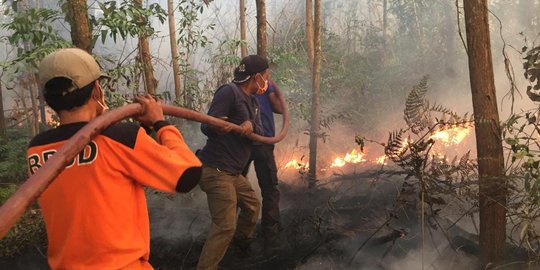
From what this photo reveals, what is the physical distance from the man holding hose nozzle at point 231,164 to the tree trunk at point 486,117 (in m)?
2.18

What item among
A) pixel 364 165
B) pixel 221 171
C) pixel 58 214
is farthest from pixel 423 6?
pixel 58 214

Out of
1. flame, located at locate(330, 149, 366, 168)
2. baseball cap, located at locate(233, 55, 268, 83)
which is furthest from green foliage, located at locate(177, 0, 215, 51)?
baseball cap, located at locate(233, 55, 268, 83)

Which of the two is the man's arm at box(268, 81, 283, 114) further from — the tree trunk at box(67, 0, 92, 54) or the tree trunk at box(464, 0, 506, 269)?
the tree trunk at box(464, 0, 506, 269)

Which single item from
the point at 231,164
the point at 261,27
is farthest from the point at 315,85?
the point at 231,164

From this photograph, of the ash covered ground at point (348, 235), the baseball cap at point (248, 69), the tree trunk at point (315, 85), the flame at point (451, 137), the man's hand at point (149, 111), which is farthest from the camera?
the flame at point (451, 137)

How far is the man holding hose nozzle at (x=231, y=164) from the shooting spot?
14.0 ft

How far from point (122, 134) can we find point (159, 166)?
0.23 m

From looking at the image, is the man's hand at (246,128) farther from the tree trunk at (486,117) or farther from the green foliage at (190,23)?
the green foliage at (190,23)

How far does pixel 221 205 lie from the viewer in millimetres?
4395

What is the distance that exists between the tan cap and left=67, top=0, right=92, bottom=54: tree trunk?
2.40m

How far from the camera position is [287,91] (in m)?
10.9

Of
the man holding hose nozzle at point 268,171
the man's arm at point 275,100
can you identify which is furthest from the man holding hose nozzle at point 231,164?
the man's arm at point 275,100

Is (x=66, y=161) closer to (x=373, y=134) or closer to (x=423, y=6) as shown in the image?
(x=373, y=134)

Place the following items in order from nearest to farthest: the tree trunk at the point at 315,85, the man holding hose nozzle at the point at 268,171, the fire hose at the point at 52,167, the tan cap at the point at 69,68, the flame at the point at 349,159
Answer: the fire hose at the point at 52,167 < the tan cap at the point at 69,68 < the man holding hose nozzle at the point at 268,171 < the tree trunk at the point at 315,85 < the flame at the point at 349,159
